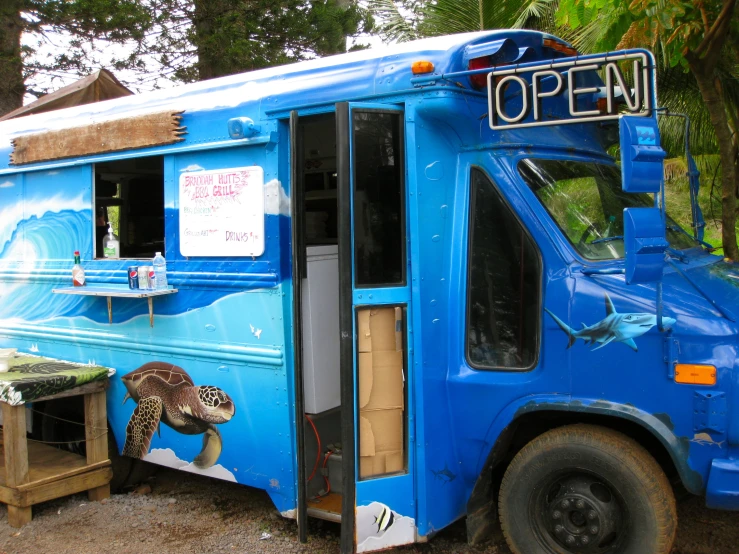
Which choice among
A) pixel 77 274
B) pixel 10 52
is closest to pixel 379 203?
pixel 77 274

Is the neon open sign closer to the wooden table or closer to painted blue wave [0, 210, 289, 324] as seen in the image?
painted blue wave [0, 210, 289, 324]

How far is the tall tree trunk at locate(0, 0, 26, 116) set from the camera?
37.5 feet

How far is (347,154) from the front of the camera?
3.74 meters

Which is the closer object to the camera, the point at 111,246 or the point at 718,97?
the point at 111,246

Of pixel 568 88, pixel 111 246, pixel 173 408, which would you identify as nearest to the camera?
pixel 568 88

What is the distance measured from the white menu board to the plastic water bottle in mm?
194

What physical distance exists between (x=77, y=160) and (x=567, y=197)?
11.6 feet

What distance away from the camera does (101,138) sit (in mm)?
5207

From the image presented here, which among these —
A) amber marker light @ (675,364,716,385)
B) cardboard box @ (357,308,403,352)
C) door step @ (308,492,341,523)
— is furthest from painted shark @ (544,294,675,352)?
door step @ (308,492,341,523)

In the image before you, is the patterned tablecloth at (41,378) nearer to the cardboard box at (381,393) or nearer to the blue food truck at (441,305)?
the blue food truck at (441,305)

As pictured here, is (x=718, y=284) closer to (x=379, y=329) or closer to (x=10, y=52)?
(x=379, y=329)

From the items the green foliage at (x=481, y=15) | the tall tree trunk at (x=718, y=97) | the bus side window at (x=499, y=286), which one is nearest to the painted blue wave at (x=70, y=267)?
the bus side window at (x=499, y=286)

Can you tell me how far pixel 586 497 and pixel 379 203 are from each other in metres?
1.79

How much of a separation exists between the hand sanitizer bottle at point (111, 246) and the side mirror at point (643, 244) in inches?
145
